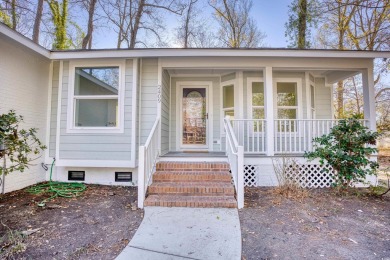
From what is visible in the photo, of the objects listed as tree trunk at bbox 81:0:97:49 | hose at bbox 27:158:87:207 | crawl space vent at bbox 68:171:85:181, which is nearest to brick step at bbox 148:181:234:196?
hose at bbox 27:158:87:207

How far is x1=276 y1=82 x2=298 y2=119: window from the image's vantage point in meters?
6.83

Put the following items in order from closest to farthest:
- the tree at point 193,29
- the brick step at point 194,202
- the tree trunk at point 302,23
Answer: the brick step at point 194,202 < the tree trunk at point 302,23 < the tree at point 193,29

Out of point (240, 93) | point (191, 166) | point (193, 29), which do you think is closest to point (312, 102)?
point (240, 93)

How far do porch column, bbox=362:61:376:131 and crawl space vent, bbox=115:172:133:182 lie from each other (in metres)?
6.05

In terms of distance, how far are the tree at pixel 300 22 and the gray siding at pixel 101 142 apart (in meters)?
9.20

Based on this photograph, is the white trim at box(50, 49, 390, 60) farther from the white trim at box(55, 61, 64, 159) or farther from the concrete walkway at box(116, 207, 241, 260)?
the concrete walkway at box(116, 207, 241, 260)

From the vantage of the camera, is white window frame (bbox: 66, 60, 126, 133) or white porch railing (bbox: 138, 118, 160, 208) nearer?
white porch railing (bbox: 138, 118, 160, 208)

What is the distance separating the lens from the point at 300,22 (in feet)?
36.1

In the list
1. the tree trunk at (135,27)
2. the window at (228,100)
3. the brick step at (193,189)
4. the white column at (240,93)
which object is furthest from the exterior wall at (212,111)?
the tree trunk at (135,27)

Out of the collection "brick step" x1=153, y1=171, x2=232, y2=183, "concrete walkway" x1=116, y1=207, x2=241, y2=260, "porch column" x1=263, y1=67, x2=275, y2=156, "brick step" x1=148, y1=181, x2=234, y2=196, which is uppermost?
"porch column" x1=263, y1=67, x2=275, y2=156

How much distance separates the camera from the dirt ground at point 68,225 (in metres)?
2.58

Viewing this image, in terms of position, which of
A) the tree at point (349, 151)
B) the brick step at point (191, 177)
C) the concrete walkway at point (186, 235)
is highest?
the tree at point (349, 151)

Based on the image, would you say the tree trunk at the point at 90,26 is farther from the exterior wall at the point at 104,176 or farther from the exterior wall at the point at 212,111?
the exterior wall at the point at 104,176

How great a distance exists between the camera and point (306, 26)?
1093 cm
